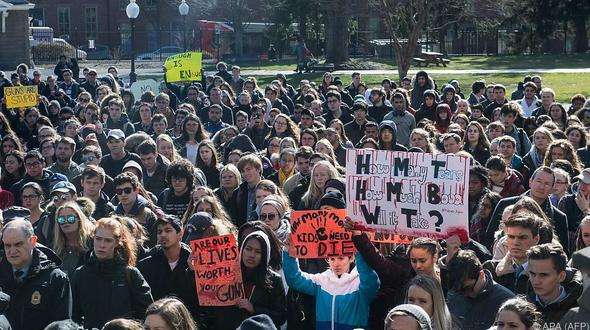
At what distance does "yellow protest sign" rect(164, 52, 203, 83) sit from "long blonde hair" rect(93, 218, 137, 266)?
14.1m

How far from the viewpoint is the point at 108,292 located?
754cm

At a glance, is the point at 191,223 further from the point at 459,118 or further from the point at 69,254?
the point at 459,118

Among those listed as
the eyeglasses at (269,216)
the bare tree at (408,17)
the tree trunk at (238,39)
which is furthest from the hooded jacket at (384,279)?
the tree trunk at (238,39)

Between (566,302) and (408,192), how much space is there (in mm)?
2104

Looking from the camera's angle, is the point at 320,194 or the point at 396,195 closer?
the point at 396,195

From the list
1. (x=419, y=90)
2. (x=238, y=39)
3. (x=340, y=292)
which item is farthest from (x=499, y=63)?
(x=340, y=292)

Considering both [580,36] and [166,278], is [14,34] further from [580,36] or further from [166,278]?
[166,278]

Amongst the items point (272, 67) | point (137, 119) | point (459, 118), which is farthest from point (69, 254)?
point (272, 67)

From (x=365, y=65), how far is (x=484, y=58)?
23.3 feet

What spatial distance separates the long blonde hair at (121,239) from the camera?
7691mm

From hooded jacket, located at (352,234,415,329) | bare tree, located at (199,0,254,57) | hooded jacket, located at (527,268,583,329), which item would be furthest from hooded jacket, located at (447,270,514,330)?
bare tree, located at (199,0,254,57)

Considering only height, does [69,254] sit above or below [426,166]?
below

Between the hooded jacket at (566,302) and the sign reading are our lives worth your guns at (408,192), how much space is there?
4.27 feet

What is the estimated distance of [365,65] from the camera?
159 feet
